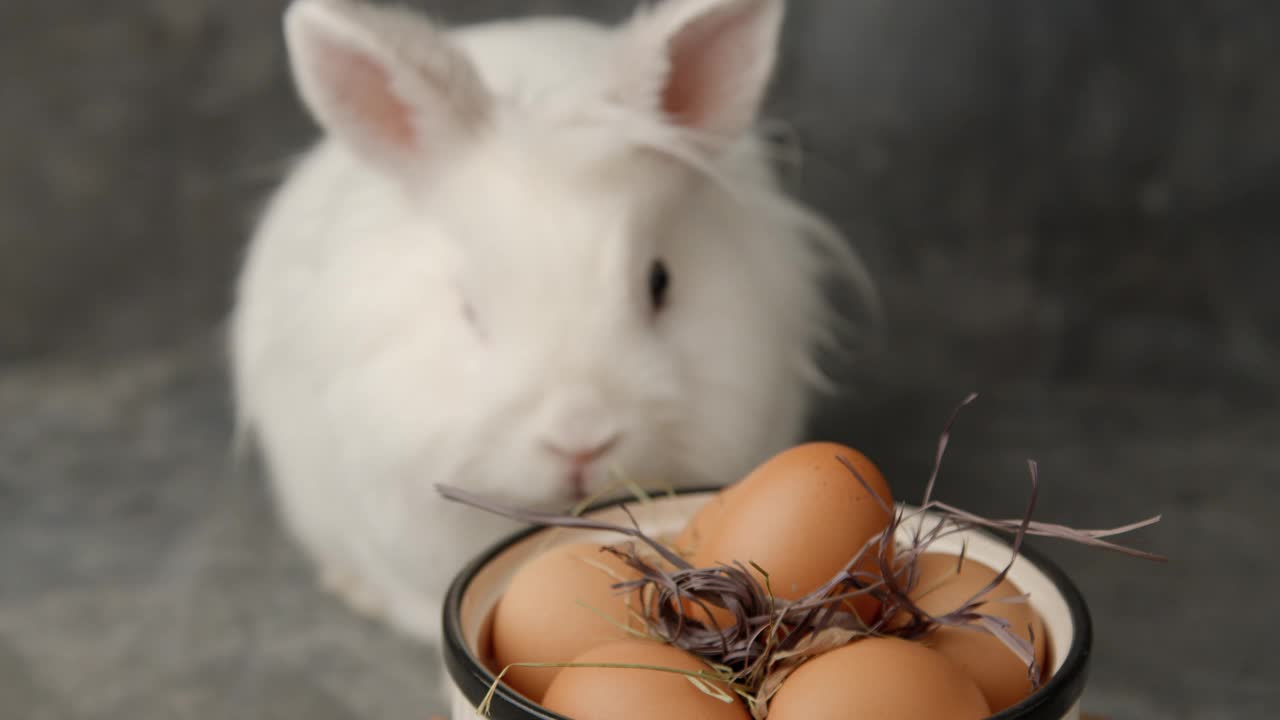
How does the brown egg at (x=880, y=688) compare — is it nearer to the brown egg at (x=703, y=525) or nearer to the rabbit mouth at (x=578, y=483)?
the brown egg at (x=703, y=525)

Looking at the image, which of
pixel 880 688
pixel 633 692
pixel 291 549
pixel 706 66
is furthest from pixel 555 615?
pixel 291 549

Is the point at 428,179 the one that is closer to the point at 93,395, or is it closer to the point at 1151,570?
the point at 1151,570

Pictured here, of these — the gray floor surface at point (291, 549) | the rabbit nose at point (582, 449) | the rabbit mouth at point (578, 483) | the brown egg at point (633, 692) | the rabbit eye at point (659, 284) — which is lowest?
the gray floor surface at point (291, 549)

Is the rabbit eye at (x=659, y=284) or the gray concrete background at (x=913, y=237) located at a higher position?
the rabbit eye at (x=659, y=284)

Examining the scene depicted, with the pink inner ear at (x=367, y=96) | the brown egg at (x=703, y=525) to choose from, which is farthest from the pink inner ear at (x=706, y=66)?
the brown egg at (x=703, y=525)

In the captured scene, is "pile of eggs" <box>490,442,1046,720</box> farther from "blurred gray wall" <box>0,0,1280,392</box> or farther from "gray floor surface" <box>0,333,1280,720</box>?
"blurred gray wall" <box>0,0,1280,392</box>

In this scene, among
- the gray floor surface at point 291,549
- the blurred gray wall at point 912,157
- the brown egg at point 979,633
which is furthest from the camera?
the blurred gray wall at point 912,157

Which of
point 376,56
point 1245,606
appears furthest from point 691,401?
point 1245,606
